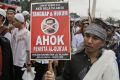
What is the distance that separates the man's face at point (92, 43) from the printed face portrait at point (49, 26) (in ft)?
3.09

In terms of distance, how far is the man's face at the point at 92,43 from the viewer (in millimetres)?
4809

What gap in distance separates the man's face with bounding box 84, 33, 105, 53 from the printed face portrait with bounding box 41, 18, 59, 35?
3.09 ft

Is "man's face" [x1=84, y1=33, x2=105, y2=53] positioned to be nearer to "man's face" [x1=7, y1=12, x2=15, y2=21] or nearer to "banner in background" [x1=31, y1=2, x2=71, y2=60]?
"banner in background" [x1=31, y1=2, x2=71, y2=60]

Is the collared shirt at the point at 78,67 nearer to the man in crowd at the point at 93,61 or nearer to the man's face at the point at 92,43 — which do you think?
the man in crowd at the point at 93,61

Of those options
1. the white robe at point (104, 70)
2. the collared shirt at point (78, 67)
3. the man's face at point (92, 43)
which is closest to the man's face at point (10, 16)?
the collared shirt at point (78, 67)

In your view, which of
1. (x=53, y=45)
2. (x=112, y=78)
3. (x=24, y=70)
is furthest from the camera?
(x=24, y=70)

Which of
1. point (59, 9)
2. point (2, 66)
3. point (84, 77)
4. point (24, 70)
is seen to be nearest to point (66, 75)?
point (84, 77)

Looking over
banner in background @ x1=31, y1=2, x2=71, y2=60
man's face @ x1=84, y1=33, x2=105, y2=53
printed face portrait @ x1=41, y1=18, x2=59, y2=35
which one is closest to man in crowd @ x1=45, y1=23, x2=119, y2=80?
man's face @ x1=84, y1=33, x2=105, y2=53

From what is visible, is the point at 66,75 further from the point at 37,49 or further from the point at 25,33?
the point at 25,33

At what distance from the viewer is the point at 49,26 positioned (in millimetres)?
5781

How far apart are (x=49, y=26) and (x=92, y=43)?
3.59ft

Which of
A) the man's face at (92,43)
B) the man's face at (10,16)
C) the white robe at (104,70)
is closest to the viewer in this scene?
the white robe at (104,70)

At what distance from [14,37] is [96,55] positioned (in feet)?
16.9

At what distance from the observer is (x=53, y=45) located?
5707 mm
